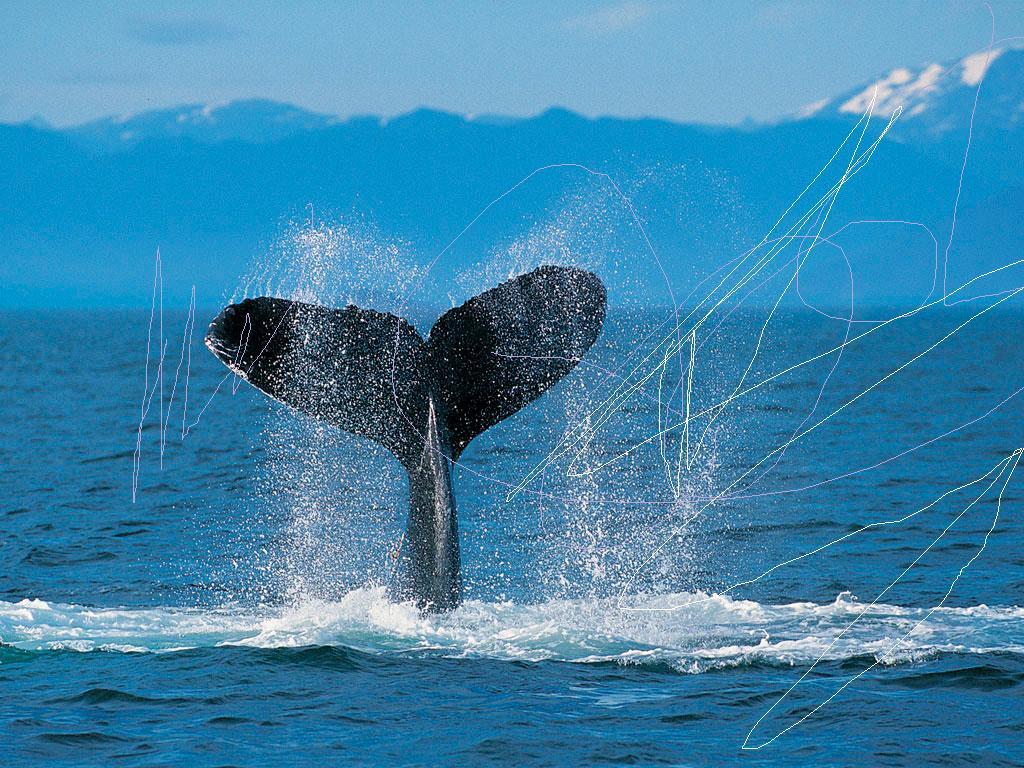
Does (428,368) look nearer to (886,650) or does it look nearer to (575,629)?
(575,629)

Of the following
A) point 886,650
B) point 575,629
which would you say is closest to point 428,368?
point 575,629

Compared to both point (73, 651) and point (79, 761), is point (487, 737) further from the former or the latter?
point (73, 651)

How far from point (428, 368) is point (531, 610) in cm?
261

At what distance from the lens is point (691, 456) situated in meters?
27.1

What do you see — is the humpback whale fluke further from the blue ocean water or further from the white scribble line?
the white scribble line

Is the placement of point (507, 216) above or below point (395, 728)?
above

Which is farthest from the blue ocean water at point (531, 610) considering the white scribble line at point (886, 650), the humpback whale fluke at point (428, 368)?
the humpback whale fluke at point (428, 368)

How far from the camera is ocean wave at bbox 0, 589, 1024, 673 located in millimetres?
10797

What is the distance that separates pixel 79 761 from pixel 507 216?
6756 inches

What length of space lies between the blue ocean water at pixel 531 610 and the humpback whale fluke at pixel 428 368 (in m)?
0.97

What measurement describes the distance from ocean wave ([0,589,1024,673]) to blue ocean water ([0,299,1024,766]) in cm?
4

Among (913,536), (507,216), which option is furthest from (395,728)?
(507,216)

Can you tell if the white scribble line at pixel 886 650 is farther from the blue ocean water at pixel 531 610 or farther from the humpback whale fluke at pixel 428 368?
the humpback whale fluke at pixel 428 368

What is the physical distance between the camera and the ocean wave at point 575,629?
425 inches
